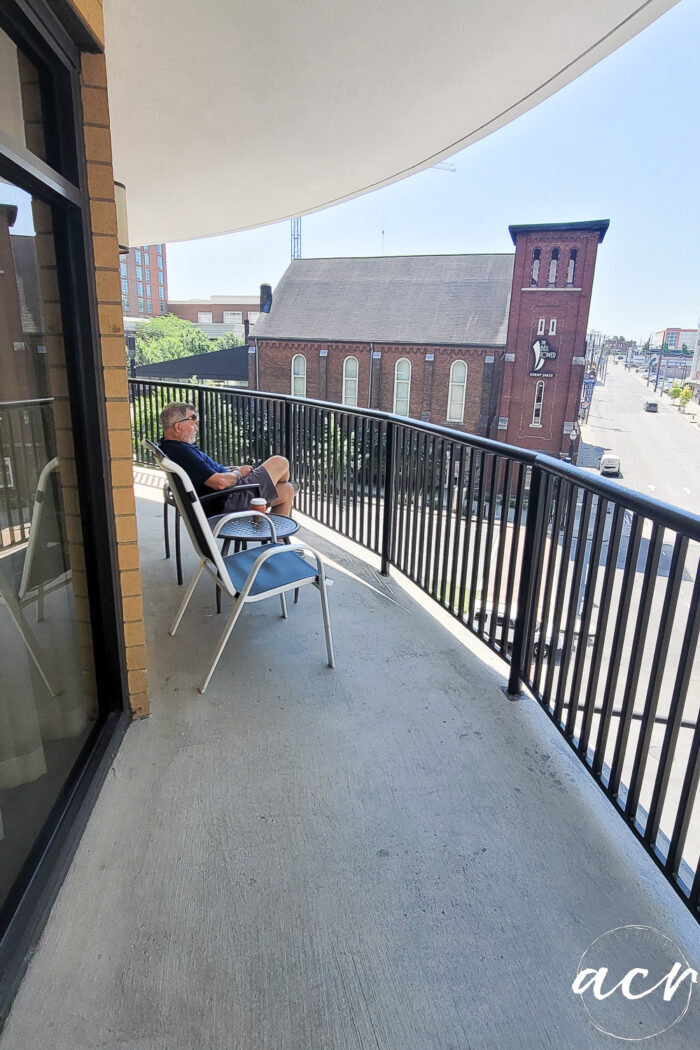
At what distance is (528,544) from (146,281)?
3665 inches

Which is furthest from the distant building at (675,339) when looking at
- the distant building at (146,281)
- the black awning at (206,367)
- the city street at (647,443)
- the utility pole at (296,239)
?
the distant building at (146,281)

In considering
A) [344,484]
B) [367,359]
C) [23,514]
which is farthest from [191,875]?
[367,359]

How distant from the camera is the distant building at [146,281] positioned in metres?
77.8

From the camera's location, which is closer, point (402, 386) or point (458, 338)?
point (458, 338)

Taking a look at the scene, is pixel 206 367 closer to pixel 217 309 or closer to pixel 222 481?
pixel 222 481

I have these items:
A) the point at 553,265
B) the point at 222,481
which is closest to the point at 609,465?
the point at 553,265

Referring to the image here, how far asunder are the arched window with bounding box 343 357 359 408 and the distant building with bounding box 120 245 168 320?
55142 mm

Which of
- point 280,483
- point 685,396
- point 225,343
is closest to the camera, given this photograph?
point 280,483

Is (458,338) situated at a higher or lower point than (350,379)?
higher

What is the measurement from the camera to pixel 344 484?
3.91 meters

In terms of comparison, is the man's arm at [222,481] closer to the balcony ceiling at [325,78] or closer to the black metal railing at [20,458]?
the black metal railing at [20,458]

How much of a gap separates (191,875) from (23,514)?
0.96 meters

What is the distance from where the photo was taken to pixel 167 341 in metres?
56.6

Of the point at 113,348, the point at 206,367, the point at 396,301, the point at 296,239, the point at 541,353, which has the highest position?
the point at 296,239
